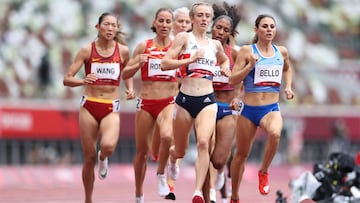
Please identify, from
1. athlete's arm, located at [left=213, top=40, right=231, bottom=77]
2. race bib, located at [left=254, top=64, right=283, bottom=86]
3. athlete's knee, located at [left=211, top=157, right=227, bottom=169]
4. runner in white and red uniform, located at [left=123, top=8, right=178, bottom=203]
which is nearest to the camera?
athlete's arm, located at [left=213, top=40, right=231, bottom=77]

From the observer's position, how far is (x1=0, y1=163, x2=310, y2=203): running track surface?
23.2 m

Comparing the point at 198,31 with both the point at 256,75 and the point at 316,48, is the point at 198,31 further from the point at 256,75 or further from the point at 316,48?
the point at 316,48

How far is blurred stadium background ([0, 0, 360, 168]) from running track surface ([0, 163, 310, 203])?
862 millimetres

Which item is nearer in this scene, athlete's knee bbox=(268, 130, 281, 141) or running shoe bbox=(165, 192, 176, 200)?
athlete's knee bbox=(268, 130, 281, 141)

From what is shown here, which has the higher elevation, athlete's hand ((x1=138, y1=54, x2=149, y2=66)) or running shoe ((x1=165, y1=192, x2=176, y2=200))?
athlete's hand ((x1=138, y1=54, x2=149, y2=66))

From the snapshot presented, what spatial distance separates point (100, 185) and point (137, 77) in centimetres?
338

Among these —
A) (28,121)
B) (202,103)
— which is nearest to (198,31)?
(202,103)

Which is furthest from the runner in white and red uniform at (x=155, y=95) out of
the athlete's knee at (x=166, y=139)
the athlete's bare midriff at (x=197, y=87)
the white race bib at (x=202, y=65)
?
the white race bib at (x=202, y=65)

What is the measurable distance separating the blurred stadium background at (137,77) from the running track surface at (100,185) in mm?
862

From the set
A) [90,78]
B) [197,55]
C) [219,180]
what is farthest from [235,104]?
[90,78]

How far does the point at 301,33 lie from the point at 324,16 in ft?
5.48

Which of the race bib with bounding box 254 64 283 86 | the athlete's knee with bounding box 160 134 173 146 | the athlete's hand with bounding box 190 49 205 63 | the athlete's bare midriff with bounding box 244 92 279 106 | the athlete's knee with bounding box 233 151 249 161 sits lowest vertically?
the athlete's knee with bounding box 233 151 249 161

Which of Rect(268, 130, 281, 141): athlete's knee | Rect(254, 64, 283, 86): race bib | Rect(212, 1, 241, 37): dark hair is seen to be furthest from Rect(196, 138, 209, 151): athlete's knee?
Rect(212, 1, 241, 37): dark hair

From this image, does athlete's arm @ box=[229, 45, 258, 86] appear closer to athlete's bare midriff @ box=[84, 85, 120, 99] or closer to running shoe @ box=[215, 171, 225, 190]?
athlete's bare midriff @ box=[84, 85, 120, 99]
